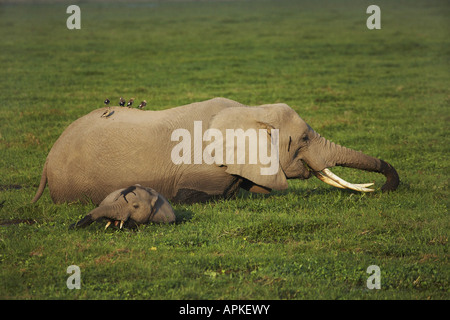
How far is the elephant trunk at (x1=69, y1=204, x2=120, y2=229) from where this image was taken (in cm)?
934

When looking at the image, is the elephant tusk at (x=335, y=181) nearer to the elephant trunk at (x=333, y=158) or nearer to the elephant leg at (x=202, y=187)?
the elephant trunk at (x=333, y=158)

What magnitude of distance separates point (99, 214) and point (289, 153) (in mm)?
3381

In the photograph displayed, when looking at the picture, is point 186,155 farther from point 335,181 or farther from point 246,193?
point 335,181

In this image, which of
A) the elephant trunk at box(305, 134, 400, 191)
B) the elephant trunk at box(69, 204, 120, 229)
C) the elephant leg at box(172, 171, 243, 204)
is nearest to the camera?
the elephant trunk at box(69, 204, 120, 229)

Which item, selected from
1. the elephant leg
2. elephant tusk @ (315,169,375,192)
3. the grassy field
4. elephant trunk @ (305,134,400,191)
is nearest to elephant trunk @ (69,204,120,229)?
the grassy field

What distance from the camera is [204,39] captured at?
36656 mm

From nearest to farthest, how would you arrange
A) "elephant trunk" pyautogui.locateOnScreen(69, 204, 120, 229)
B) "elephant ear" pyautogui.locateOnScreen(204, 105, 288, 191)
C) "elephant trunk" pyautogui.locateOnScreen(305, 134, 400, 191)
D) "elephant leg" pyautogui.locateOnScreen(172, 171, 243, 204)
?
"elephant trunk" pyautogui.locateOnScreen(69, 204, 120, 229) < "elephant ear" pyautogui.locateOnScreen(204, 105, 288, 191) < "elephant leg" pyautogui.locateOnScreen(172, 171, 243, 204) < "elephant trunk" pyautogui.locateOnScreen(305, 134, 400, 191)

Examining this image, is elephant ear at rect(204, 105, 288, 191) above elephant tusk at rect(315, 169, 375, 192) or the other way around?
above

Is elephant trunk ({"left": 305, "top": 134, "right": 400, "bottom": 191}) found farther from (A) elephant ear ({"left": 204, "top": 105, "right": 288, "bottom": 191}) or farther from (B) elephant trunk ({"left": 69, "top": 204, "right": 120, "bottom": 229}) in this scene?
(B) elephant trunk ({"left": 69, "top": 204, "right": 120, "bottom": 229})

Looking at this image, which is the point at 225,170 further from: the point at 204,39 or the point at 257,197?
the point at 204,39

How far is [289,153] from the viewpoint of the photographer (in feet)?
36.1

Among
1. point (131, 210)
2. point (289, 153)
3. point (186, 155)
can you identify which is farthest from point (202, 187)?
point (131, 210)

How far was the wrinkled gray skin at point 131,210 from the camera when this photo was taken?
941 centimetres
